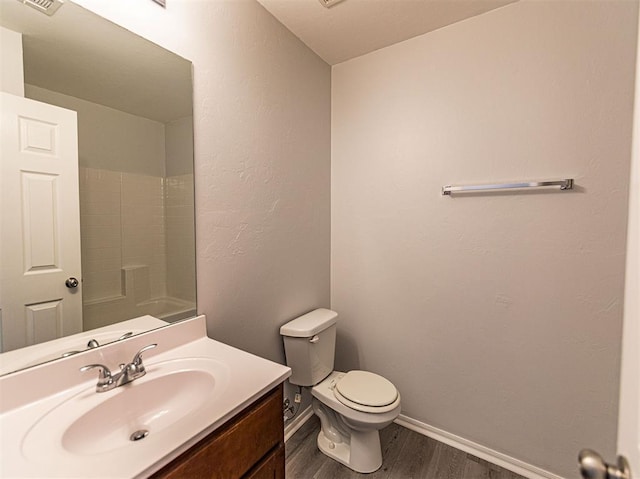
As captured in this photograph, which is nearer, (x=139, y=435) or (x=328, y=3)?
(x=139, y=435)

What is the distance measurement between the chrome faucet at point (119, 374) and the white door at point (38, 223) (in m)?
0.16

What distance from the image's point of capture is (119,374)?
2.86ft

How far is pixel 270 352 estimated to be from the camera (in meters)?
1.54

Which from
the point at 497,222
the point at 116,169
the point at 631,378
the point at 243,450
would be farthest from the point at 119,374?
the point at 497,222

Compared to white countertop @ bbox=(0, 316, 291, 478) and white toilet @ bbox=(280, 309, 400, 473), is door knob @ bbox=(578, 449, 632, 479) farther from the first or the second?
white toilet @ bbox=(280, 309, 400, 473)

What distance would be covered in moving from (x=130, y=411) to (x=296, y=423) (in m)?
1.16

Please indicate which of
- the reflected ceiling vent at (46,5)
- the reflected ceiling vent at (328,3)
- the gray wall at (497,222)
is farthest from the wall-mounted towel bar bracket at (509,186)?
the reflected ceiling vent at (46,5)

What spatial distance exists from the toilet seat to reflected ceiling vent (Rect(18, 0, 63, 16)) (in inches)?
72.5

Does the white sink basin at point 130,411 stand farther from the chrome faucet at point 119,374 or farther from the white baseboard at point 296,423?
the white baseboard at point 296,423

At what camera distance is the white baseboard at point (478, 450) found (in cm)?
143

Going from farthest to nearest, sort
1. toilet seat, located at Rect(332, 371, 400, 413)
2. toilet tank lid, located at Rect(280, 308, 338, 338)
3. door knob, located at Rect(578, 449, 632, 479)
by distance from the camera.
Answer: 1. toilet tank lid, located at Rect(280, 308, 338, 338)
2. toilet seat, located at Rect(332, 371, 400, 413)
3. door knob, located at Rect(578, 449, 632, 479)

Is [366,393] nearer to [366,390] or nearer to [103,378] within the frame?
[366,390]

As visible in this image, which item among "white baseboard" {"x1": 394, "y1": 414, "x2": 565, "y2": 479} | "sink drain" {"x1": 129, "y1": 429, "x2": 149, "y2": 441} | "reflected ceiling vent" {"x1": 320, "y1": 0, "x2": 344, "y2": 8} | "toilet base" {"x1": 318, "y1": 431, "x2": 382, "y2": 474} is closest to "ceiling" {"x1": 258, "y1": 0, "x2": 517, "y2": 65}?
"reflected ceiling vent" {"x1": 320, "y1": 0, "x2": 344, "y2": 8}

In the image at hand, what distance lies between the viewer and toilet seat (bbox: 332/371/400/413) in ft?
4.52
